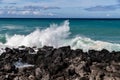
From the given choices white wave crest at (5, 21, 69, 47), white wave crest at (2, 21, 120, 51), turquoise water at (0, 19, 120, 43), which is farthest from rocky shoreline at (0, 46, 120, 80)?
turquoise water at (0, 19, 120, 43)

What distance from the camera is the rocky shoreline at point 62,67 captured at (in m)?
18.6

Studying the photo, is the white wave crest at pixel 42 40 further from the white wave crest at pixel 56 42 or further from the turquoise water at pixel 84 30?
the turquoise water at pixel 84 30

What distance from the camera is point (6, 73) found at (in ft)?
65.9

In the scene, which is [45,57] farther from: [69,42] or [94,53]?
[69,42]

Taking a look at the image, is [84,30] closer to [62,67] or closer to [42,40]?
[42,40]

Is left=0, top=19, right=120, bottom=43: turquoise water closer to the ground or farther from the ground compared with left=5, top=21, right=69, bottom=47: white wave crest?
closer to the ground

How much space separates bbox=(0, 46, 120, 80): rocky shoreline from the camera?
18.6 m

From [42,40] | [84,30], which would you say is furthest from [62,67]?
[84,30]

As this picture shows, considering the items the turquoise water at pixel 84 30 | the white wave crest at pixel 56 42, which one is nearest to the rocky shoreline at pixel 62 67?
the white wave crest at pixel 56 42

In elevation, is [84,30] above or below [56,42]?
below

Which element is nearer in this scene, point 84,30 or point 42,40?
point 42,40

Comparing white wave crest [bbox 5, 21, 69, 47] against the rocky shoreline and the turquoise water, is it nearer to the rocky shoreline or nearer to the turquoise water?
the turquoise water

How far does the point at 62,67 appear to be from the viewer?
20.8 metres

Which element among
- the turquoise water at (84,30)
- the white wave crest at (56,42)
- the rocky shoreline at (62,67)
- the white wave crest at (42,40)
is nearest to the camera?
the rocky shoreline at (62,67)
